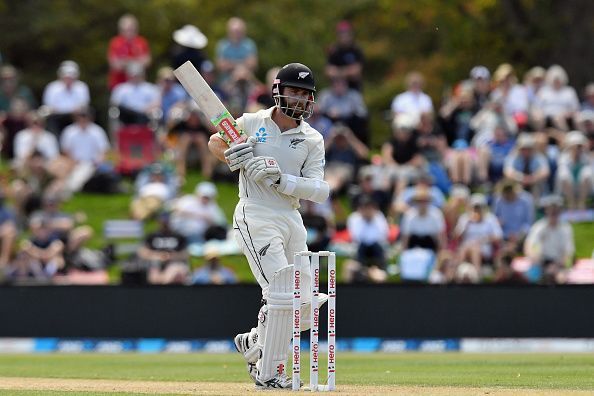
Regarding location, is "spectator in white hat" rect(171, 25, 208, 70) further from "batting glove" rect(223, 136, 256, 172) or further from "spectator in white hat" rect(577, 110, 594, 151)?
"batting glove" rect(223, 136, 256, 172)

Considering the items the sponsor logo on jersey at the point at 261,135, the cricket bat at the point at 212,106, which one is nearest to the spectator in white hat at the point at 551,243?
the sponsor logo on jersey at the point at 261,135

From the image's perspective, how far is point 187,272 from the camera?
57.4ft

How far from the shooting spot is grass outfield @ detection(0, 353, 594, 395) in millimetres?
9234

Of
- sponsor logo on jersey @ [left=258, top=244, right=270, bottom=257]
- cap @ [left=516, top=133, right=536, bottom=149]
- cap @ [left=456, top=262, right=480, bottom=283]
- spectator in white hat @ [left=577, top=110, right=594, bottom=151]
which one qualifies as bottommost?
sponsor logo on jersey @ [left=258, top=244, right=270, bottom=257]

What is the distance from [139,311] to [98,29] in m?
19.9

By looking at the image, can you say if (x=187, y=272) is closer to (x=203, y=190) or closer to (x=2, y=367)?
(x=203, y=190)

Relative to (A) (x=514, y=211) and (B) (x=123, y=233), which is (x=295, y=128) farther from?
(B) (x=123, y=233)

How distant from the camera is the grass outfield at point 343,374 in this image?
9.23m

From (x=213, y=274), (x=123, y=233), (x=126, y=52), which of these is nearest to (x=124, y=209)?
(x=123, y=233)

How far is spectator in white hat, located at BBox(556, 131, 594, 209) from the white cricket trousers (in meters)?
9.90

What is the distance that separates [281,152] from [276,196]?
0.94ft

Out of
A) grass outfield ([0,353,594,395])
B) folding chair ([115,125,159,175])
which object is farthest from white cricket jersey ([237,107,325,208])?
folding chair ([115,125,159,175])

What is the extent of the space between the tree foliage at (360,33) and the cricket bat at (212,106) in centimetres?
2015

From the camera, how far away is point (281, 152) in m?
9.20
